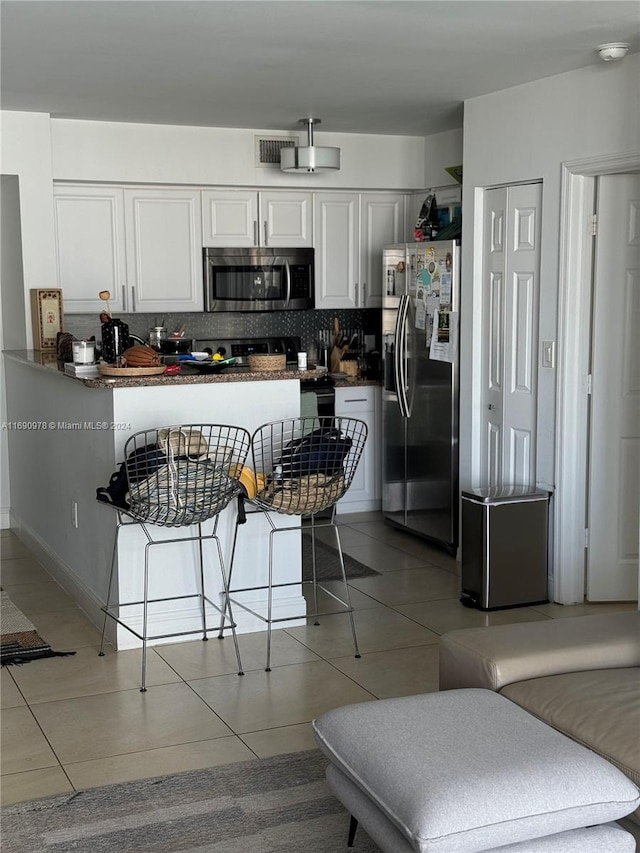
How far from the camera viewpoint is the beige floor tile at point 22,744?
3277 millimetres

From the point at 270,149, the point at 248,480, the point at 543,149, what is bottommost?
the point at 248,480

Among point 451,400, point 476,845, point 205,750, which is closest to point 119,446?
point 205,750

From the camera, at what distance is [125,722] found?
3.60m

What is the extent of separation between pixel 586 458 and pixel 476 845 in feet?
9.78

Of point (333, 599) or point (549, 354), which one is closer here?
point (549, 354)

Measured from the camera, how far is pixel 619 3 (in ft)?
11.7

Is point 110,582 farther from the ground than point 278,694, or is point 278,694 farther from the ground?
point 110,582

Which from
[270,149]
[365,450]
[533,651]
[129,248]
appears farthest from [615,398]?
[129,248]

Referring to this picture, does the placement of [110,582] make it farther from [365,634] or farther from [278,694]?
[365,634]

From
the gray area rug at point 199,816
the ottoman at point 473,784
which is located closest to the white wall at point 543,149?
the gray area rug at point 199,816

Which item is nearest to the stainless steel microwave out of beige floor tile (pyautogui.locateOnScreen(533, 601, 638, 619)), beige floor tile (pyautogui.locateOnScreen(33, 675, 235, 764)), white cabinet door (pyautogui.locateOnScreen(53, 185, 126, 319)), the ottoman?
white cabinet door (pyautogui.locateOnScreen(53, 185, 126, 319))

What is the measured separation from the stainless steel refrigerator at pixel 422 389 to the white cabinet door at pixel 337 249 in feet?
2.10

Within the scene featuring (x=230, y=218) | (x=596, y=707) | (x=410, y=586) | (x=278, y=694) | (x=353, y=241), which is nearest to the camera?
(x=596, y=707)

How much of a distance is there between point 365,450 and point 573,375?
2.18 m
